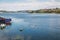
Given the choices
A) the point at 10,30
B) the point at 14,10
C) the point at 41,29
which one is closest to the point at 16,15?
the point at 14,10

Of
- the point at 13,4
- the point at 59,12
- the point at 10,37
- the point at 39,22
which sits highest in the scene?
the point at 13,4

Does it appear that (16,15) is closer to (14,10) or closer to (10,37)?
(14,10)

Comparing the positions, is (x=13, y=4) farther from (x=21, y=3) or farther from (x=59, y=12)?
(x=59, y=12)

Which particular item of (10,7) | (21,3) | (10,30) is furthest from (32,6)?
(10,30)

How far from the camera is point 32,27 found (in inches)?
53.6

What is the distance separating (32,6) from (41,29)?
0.27 m

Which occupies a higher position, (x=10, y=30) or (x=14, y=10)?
(x=14, y=10)

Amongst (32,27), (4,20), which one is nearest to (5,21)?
(4,20)

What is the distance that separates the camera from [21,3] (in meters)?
1.36

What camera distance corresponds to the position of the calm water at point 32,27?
4.33 ft

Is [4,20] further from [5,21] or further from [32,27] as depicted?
[32,27]

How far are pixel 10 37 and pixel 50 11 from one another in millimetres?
518

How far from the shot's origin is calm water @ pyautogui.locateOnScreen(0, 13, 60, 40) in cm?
132

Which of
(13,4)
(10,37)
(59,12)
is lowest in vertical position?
(10,37)
